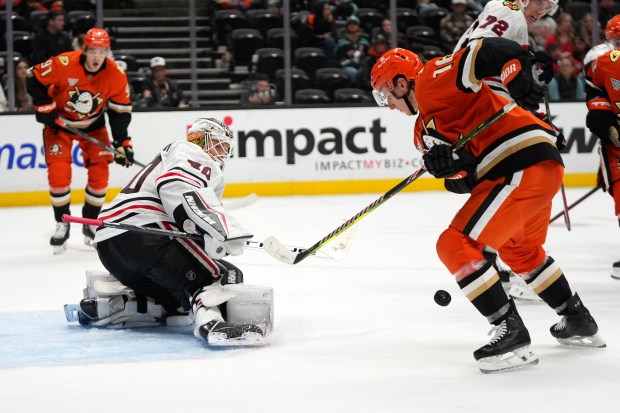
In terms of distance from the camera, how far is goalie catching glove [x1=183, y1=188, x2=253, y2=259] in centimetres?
340

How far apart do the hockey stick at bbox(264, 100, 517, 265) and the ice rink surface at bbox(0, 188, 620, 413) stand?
0.27 metres

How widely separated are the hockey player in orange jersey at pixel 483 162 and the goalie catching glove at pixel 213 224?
679 millimetres

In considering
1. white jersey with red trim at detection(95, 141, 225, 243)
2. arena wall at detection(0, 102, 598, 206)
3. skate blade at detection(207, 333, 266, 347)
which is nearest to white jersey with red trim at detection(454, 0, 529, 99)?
white jersey with red trim at detection(95, 141, 225, 243)

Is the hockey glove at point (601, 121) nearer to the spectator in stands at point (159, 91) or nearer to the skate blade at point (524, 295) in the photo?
the skate blade at point (524, 295)

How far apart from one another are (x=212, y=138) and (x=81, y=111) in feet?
9.51

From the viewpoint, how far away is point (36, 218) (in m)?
7.77

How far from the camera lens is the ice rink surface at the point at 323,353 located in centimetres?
284

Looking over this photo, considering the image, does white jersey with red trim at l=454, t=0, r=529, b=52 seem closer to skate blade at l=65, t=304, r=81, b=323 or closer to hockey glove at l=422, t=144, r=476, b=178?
hockey glove at l=422, t=144, r=476, b=178

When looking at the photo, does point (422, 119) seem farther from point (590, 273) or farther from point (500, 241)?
point (590, 273)

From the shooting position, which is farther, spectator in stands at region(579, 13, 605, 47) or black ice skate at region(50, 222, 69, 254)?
spectator in stands at region(579, 13, 605, 47)

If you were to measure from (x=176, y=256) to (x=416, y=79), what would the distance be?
3.62 feet

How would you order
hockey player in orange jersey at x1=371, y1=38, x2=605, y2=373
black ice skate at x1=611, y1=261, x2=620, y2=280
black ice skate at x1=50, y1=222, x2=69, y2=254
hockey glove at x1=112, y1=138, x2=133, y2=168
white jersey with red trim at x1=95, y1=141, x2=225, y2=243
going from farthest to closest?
hockey glove at x1=112, y1=138, x2=133, y2=168 < black ice skate at x1=50, y1=222, x2=69, y2=254 < black ice skate at x1=611, y1=261, x2=620, y2=280 < white jersey with red trim at x1=95, y1=141, x2=225, y2=243 < hockey player in orange jersey at x1=371, y1=38, x2=605, y2=373

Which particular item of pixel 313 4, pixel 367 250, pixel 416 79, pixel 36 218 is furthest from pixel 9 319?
pixel 313 4

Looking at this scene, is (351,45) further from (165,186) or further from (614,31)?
(165,186)
